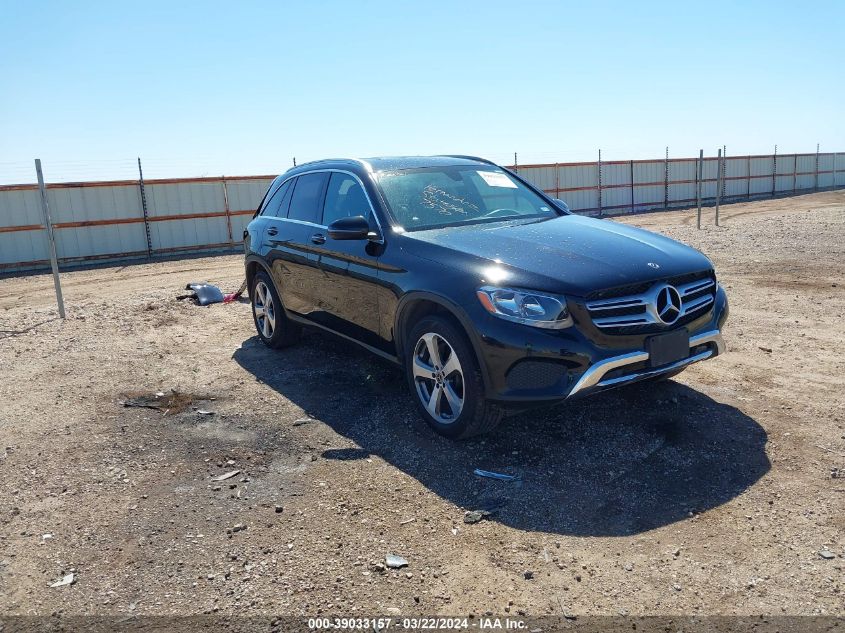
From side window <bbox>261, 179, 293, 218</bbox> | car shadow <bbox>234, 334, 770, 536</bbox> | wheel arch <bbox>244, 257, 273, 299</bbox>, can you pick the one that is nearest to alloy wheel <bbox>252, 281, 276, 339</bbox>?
wheel arch <bbox>244, 257, 273, 299</bbox>

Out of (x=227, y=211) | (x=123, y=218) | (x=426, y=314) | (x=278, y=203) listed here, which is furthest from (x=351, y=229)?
(x=227, y=211)

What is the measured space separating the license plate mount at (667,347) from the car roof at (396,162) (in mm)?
2475

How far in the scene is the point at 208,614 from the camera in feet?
9.24

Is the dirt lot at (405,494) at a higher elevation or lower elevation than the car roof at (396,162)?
lower

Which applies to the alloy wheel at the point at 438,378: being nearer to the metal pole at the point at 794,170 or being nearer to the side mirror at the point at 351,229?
the side mirror at the point at 351,229

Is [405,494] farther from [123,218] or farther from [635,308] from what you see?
[123,218]

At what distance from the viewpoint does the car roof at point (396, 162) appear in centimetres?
543

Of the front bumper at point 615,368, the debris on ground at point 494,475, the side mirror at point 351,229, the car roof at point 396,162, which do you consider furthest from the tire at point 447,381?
the car roof at point 396,162

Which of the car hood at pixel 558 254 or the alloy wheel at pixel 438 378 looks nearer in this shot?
the car hood at pixel 558 254

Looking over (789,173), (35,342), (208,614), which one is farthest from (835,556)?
(789,173)

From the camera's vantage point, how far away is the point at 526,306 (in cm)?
380

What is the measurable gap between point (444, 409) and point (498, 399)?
1.99ft

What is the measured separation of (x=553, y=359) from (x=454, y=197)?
196 cm

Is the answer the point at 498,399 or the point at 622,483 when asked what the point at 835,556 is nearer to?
the point at 622,483
